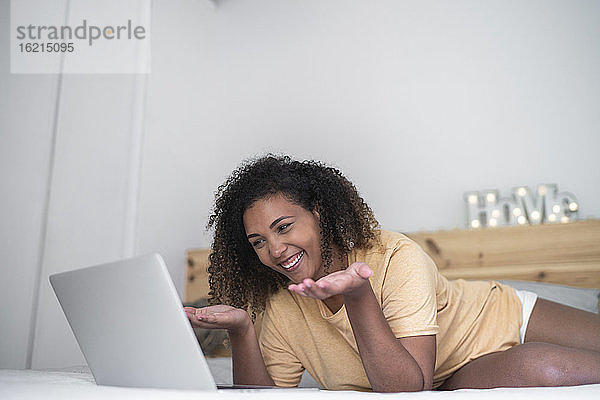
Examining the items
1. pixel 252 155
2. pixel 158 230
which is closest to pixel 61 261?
pixel 158 230

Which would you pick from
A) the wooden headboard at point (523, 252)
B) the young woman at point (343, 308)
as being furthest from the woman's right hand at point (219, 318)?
the wooden headboard at point (523, 252)

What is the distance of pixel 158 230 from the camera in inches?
109

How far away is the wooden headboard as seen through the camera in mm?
2246

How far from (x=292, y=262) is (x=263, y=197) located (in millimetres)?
161

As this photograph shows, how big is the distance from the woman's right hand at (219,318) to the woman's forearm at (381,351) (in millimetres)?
294

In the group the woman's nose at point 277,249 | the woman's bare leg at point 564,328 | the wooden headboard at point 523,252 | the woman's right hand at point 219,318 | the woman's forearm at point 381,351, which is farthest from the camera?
the wooden headboard at point 523,252

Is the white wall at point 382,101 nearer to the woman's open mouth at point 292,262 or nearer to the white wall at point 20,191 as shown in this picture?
the white wall at point 20,191

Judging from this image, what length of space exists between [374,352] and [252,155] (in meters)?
2.11

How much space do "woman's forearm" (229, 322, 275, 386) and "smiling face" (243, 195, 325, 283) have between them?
151 millimetres

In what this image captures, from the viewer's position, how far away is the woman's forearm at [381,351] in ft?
3.32

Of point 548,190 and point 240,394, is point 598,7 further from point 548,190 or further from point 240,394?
point 240,394

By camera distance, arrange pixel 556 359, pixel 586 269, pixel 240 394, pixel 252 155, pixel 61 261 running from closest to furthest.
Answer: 1. pixel 240 394
2. pixel 556 359
3. pixel 61 261
4. pixel 586 269
5. pixel 252 155

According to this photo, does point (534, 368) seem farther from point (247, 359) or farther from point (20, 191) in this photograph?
point (20, 191)

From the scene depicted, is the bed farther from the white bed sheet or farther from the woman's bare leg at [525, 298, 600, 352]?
the white bed sheet
